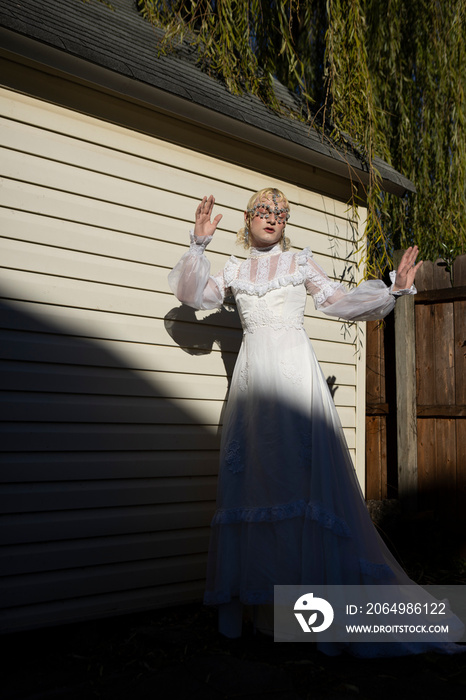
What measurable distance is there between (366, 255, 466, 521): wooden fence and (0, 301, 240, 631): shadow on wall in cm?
195

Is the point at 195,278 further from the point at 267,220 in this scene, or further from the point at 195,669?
the point at 195,669

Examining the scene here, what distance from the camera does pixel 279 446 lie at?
2924 mm

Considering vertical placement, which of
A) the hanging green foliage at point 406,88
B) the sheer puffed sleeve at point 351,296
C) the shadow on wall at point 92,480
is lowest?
the shadow on wall at point 92,480

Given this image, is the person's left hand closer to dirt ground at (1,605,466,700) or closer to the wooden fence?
dirt ground at (1,605,466,700)

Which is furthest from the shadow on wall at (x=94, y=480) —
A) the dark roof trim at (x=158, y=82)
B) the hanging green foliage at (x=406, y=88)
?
the hanging green foliage at (x=406, y=88)

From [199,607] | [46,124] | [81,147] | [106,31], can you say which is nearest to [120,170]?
[81,147]

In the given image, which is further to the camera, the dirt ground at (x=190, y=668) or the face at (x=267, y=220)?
the face at (x=267, y=220)

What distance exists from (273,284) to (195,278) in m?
0.39

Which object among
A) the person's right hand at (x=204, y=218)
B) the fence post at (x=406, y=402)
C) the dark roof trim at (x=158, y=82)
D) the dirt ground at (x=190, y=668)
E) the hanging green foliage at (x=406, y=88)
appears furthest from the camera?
the hanging green foliage at (x=406, y=88)

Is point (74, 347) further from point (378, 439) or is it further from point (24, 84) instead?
point (378, 439)

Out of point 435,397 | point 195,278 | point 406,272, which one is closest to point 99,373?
point 195,278

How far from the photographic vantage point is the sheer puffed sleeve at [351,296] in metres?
3.07

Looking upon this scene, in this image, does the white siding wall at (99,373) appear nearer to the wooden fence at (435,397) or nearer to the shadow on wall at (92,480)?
the shadow on wall at (92,480)

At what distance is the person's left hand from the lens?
300 cm
